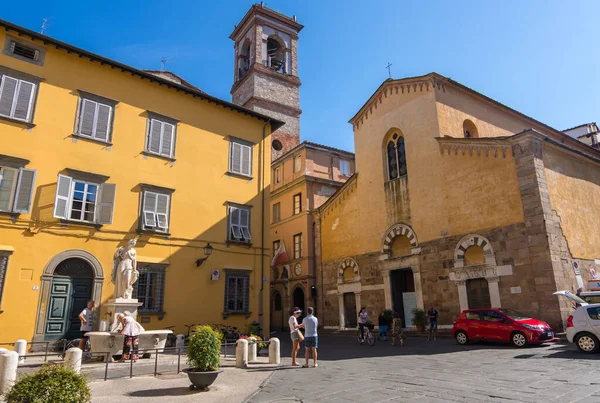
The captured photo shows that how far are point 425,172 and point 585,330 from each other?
35.0 ft

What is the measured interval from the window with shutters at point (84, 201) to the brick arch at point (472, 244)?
14.5 metres

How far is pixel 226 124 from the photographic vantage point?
19.5 metres

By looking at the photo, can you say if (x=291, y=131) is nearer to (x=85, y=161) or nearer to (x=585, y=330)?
(x=85, y=161)

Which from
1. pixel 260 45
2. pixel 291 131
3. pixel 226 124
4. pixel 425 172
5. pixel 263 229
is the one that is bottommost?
pixel 263 229

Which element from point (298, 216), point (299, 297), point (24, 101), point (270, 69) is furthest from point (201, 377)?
point (270, 69)

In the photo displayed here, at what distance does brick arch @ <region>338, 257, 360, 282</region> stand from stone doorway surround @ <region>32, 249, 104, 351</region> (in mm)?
13881

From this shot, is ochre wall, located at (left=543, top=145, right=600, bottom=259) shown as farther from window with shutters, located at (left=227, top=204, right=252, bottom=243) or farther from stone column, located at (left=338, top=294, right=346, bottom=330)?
window with shutters, located at (left=227, top=204, right=252, bottom=243)

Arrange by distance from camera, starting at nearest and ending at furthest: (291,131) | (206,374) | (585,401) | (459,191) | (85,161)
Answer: (585,401) < (206,374) < (85,161) < (459,191) < (291,131)

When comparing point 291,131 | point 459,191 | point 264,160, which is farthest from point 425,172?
point 291,131

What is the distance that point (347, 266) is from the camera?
24531 mm

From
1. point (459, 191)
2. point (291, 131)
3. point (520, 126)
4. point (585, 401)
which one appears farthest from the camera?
point (291, 131)

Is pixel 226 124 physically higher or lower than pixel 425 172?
higher

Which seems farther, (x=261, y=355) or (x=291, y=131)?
(x=291, y=131)

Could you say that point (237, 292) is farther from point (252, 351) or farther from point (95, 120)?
point (95, 120)
